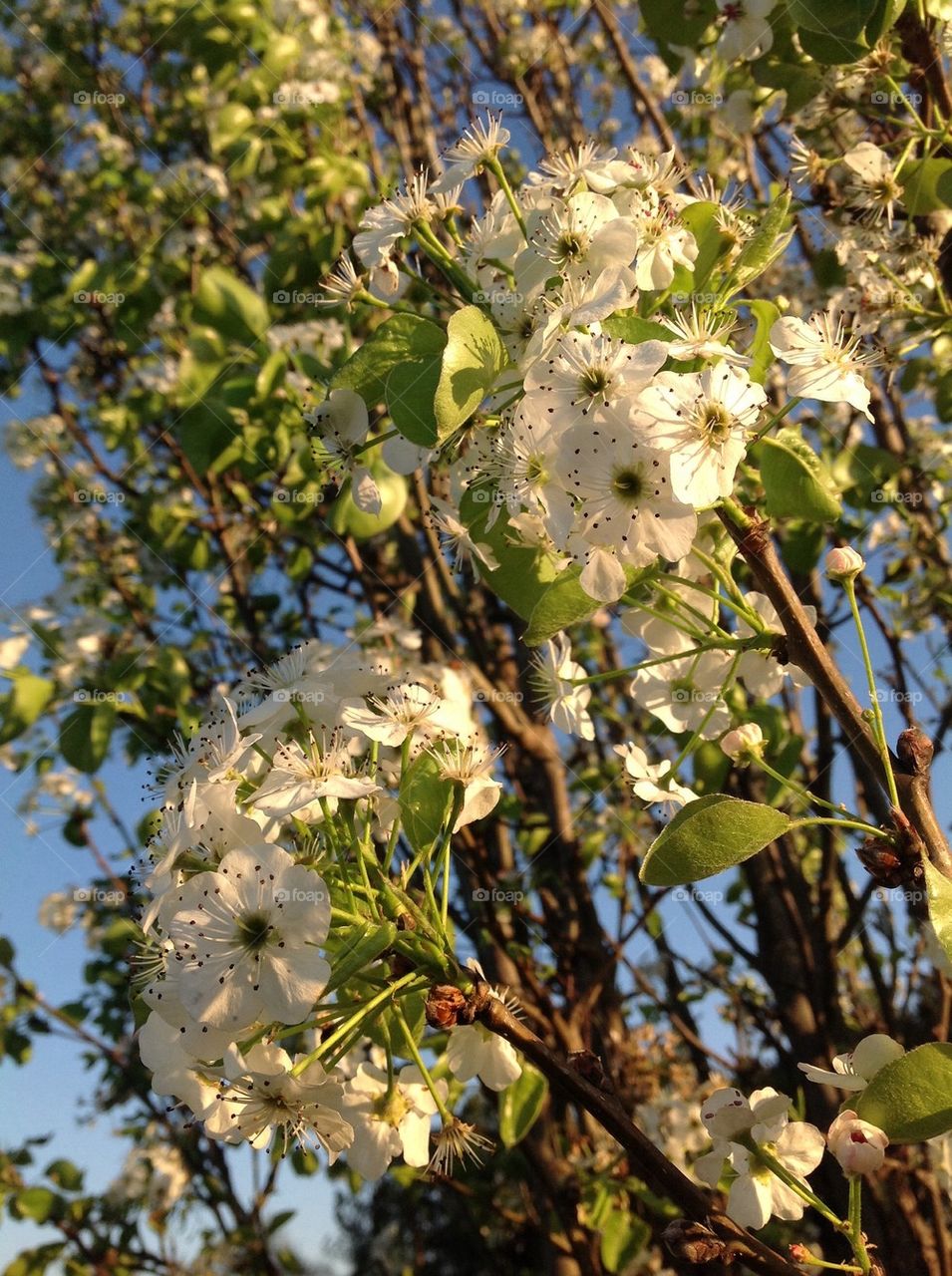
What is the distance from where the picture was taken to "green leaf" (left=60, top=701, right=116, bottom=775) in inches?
79.0

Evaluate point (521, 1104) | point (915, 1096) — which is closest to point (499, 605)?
point (521, 1104)

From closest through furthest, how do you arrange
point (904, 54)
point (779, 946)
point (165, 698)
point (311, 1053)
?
point (311, 1053) < point (904, 54) < point (779, 946) < point (165, 698)

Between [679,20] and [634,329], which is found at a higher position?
[679,20]

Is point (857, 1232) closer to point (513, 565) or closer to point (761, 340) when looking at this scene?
point (513, 565)

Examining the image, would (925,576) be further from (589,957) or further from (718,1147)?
(718,1147)

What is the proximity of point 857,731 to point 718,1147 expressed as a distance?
413mm

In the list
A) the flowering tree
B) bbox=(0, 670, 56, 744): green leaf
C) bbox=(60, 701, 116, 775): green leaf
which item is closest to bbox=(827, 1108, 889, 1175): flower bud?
the flowering tree

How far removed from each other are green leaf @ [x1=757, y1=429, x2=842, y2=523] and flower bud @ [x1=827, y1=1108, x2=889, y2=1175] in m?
0.48

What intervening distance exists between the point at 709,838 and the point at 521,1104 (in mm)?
935

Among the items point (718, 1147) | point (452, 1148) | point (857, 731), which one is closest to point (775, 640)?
point (857, 731)

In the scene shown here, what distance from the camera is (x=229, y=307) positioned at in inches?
84.0

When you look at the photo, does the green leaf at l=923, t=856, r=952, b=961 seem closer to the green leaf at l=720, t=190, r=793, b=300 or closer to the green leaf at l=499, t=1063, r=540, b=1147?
the green leaf at l=720, t=190, r=793, b=300

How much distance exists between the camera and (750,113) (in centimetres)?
175

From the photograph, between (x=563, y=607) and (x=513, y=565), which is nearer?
(x=563, y=607)
